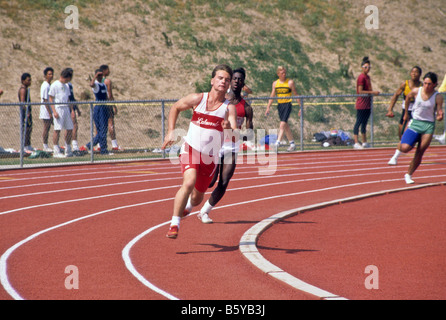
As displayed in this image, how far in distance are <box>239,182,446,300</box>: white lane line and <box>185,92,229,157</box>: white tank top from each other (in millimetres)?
1104

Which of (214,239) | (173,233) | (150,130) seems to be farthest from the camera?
(150,130)

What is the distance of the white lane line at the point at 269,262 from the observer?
584cm

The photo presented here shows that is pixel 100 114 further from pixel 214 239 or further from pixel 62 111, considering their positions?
pixel 214 239

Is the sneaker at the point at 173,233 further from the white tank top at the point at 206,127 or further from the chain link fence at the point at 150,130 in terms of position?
the chain link fence at the point at 150,130

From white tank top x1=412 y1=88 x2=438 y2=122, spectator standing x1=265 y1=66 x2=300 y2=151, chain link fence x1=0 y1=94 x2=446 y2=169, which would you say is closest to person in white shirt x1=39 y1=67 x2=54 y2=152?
chain link fence x1=0 y1=94 x2=446 y2=169

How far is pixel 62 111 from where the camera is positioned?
18703 mm

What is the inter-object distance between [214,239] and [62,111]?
11.2 metres

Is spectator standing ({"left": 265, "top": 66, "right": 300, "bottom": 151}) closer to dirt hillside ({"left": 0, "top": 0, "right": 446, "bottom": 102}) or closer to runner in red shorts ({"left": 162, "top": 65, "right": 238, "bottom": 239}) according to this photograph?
dirt hillside ({"left": 0, "top": 0, "right": 446, "bottom": 102})

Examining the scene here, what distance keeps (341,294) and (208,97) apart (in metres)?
3.00

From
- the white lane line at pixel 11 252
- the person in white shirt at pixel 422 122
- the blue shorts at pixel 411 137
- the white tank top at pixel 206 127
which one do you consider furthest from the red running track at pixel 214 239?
the white tank top at pixel 206 127

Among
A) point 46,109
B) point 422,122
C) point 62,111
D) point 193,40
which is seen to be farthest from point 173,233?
point 193,40

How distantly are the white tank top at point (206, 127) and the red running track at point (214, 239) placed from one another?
1.11 meters

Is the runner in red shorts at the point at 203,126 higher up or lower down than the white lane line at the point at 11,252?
higher up
